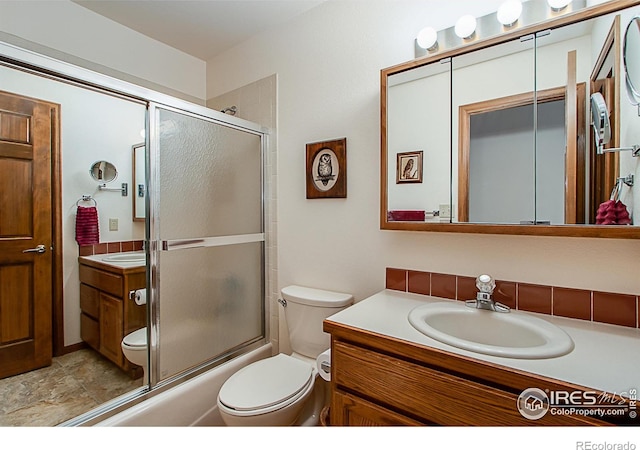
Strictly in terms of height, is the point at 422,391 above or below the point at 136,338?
above

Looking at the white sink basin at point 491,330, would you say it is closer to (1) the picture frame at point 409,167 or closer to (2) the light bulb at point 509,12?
(1) the picture frame at point 409,167

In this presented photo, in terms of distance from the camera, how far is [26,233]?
1.76m

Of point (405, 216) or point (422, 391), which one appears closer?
point (422, 391)

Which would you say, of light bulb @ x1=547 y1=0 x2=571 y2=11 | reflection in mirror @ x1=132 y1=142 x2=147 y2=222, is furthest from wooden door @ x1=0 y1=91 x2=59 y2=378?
light bulb @ x1=547 y1=0 x2=571 y2=11

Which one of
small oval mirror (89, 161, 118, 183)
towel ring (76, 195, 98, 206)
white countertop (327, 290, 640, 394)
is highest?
small oval mirror (89, 161, 118, 183)

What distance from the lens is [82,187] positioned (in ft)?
6.69

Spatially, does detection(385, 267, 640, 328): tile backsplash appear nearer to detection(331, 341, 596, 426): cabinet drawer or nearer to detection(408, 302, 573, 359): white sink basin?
detection(408, 302, 573, 359): white sink basin

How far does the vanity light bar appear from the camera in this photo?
1.18 metres

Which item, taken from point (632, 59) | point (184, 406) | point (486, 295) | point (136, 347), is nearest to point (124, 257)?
point (136, 347)

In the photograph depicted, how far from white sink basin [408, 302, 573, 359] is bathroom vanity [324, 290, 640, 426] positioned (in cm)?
2

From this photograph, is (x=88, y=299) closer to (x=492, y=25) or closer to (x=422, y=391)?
(x=422, y=391)

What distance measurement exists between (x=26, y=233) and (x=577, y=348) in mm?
2580

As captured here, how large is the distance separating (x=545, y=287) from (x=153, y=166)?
1.75 metres

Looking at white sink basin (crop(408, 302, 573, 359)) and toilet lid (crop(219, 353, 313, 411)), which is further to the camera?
toilet lid (crop(219, 353, 313, 411))
